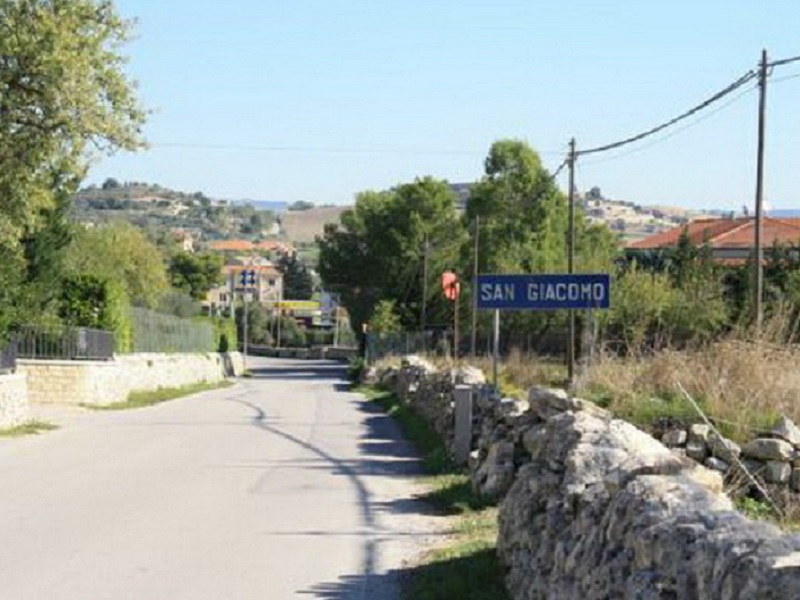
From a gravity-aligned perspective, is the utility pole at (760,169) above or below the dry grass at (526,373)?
above

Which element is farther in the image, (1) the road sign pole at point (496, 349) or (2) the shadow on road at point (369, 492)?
(1) the road sign pole at point (496, 349)

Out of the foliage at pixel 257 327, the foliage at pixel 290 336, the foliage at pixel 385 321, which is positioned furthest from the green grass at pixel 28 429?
the foliage at pixel 290 336

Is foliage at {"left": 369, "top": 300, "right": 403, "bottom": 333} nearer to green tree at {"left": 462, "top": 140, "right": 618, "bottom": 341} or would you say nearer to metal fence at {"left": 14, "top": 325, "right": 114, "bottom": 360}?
green tree at {"left": 462, "top": 140, "right": 618, "bottom": 341}

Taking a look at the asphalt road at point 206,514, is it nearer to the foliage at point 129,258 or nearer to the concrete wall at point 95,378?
the concrete wall at point 95,378

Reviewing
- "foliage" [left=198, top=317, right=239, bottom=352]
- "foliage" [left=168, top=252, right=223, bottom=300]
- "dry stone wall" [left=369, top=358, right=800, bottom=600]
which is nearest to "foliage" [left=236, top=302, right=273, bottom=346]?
"foliage" [left=168, top=252, right=223, bottom=300]

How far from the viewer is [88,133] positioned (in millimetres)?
24531

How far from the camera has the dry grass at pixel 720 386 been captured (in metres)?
13.6

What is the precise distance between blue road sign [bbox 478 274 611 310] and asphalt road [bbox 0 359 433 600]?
2.83 meters

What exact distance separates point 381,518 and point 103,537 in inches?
132

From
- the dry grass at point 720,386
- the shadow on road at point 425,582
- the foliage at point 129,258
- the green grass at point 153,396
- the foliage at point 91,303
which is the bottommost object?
the green grass at point 153,396

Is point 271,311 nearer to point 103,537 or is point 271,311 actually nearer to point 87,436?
point 87,436

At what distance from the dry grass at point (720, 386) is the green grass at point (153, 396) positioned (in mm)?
24172

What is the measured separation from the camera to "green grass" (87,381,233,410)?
3898cm

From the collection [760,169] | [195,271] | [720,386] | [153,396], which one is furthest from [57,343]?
[195,271]
